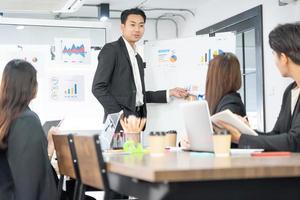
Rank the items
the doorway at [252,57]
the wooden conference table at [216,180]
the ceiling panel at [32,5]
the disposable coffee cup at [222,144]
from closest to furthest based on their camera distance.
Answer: the wooden conference table at [216,180] → the disposable coffee cup at [222,144] → the ceiling panel at [32,5] → the doorway at [252,57]

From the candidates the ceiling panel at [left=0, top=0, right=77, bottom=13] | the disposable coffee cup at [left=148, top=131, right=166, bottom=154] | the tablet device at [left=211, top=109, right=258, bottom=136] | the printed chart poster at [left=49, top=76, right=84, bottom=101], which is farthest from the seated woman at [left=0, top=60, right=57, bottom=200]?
the ceiling panel at [left=0, top=0, right=77, bottom=13]

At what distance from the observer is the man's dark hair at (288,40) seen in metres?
2.46

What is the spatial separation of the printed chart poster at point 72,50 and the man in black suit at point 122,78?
83 cm

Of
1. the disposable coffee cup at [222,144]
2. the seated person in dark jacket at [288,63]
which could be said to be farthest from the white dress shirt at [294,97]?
the disposable coffee cup at [222,144]

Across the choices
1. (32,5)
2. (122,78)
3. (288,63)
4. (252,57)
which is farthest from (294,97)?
(252,57)

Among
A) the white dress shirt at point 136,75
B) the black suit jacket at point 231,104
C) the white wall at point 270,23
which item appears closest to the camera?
the black suit jacket at point 231,104

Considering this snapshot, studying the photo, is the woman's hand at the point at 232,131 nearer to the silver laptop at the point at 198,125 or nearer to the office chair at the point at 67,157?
the silver laptop at the point at 198,125

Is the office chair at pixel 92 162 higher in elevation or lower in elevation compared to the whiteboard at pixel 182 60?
lower

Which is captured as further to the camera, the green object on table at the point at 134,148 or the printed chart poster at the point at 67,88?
the printed chart poster at the point at 67,88

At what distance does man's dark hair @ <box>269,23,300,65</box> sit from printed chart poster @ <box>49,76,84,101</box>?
113 inches

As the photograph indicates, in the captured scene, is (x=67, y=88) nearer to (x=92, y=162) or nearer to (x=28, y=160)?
(x=28, y=160)

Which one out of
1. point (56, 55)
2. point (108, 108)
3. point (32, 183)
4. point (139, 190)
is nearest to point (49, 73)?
point (56, 55)

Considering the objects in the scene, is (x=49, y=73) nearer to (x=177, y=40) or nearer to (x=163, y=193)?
(x=177, y=40)

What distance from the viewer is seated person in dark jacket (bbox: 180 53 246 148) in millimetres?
2854
